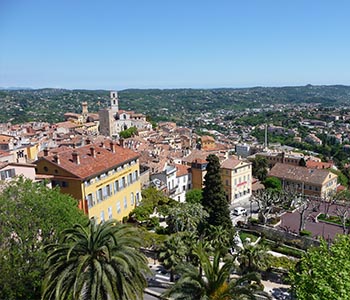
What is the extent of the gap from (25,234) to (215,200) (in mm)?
25159

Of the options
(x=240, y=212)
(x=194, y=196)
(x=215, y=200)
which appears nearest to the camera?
(x=215, y=200)

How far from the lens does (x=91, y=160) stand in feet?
133

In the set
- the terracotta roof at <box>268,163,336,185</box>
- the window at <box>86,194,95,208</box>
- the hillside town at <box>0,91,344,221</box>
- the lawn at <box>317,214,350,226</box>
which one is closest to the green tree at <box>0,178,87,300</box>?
the hillside town at <box>0,91,344,221</box>

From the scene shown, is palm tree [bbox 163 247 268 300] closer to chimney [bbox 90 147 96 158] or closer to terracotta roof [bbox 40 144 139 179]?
terracotta roof [bbox 40 144 139 179]

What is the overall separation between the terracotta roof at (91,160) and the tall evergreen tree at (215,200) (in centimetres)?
943

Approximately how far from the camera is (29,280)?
858 inches

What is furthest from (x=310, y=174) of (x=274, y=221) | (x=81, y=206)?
(x=81, y=206)

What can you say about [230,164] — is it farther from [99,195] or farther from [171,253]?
[171,253]

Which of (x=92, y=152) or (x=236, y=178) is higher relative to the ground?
(x=92, y=152)

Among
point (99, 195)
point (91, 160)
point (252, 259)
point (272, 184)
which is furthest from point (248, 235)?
point (272, 184)

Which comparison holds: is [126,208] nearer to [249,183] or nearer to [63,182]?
[63,182]

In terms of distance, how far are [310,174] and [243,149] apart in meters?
56.4

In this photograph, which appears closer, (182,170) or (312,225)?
(312,225)

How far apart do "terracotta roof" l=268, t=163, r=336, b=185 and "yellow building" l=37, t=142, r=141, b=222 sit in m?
46.0
